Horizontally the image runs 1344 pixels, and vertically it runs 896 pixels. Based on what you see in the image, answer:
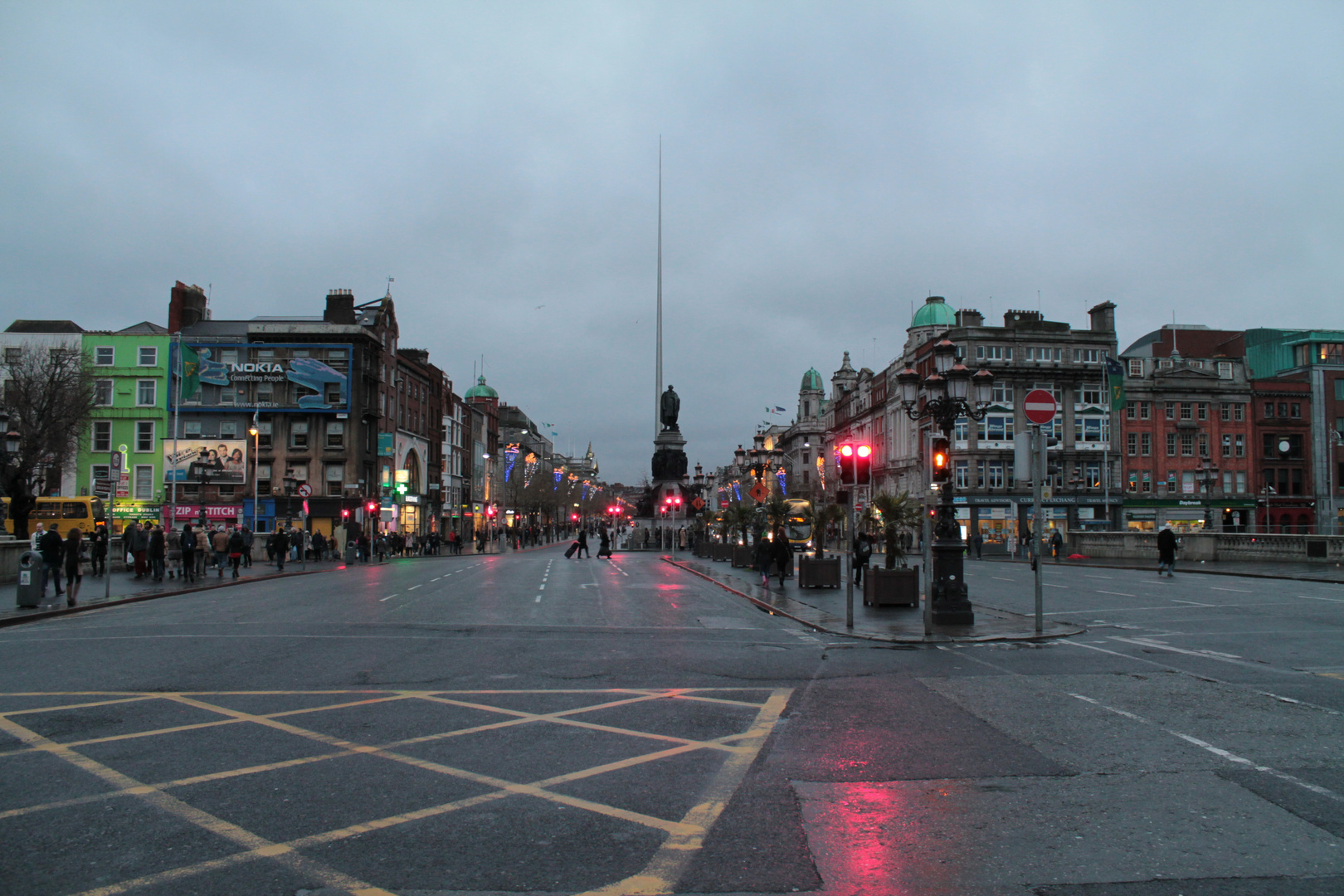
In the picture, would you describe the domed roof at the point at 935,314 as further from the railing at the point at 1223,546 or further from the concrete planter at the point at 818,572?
the concrete planter at the point at 818,572

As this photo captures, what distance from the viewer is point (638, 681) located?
1062 centimetres

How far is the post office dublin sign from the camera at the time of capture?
5969 centimetres

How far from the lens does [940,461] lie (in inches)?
685

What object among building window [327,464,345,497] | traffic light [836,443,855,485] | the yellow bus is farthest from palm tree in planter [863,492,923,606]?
building window [327,464,345,497]

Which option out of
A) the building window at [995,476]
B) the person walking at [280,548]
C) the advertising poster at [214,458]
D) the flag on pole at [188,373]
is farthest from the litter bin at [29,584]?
the building window at [995,476]

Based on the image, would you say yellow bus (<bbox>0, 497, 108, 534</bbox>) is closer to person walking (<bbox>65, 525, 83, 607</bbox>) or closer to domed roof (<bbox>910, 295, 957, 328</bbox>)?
person walking (<bbox>65, 525, 83, 607</bbox>)

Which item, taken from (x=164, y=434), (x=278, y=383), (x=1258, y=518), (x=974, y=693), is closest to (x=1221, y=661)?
(x=974, y=693)

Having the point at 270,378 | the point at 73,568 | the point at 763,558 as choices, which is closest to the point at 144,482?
the point at 270,378

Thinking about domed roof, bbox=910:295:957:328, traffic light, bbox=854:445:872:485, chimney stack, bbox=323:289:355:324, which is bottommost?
traffic light, bbox=854:445:872:485

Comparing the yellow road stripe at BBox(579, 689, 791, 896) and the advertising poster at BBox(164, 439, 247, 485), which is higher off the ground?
the advertising poster at BBox(164, 439, 247, 485)

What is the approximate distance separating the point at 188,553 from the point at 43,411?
23086 millimetres

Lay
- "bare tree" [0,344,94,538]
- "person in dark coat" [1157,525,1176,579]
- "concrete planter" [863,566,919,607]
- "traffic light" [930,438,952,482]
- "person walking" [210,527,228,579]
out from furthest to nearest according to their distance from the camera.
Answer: "bare tree" [0,344,94,538]
"person walking" [210,527,228,579]
"person in dark coat" [1157,525,1176,579]
"concrete planter" [863,566,919,607]
"traffic light" [930,438,952,482]

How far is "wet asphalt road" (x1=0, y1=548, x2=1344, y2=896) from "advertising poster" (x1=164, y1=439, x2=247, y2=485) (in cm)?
4903

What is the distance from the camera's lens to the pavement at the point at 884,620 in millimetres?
14953
